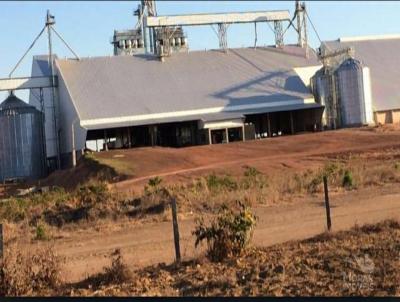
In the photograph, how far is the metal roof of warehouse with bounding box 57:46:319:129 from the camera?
65062 mm

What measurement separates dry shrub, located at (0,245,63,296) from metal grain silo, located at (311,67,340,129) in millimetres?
60645

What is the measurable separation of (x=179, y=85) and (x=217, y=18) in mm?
11956

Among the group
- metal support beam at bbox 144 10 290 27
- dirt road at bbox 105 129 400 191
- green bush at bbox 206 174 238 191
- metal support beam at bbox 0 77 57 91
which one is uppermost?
metal support beam at bbox 144 10 290 27

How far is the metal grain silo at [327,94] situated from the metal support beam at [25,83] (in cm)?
2780

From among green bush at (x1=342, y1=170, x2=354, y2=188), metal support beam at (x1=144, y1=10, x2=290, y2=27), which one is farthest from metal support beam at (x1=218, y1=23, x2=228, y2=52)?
green bush at (x1=342, y1=170, x2=354, y2=188)

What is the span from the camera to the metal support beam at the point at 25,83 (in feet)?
223

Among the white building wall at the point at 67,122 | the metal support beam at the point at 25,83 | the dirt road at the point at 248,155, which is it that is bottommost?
the dirt road at the point at 248,155

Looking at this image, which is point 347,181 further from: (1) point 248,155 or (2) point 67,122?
(2) point 67,122

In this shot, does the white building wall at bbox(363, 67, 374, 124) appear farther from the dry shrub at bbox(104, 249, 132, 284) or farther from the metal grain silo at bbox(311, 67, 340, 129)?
the dry shrub at bbox(104, 249, 132, 284)

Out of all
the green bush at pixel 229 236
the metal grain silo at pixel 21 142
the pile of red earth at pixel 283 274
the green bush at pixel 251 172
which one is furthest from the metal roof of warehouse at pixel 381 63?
the pile of red earth at pixel 283 274

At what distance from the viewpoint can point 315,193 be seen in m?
23.4

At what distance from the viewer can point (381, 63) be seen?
252 ft

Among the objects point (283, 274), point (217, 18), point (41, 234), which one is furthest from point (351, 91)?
point (283, 274)

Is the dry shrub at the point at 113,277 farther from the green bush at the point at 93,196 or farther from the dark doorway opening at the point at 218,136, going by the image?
the dark doorway opening at the point at 218,136
